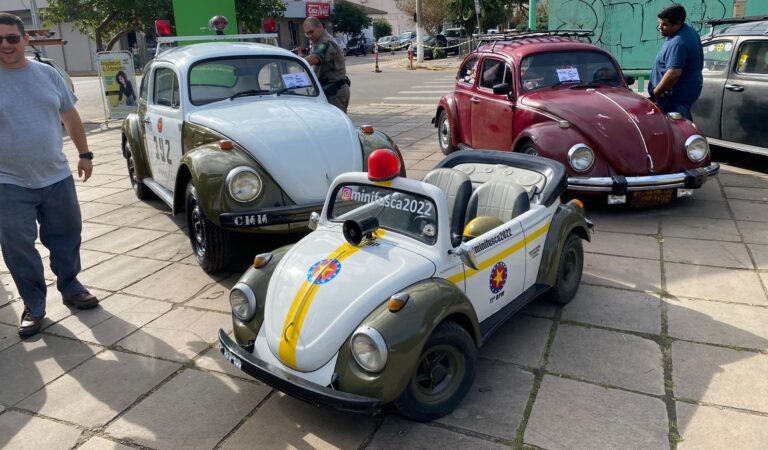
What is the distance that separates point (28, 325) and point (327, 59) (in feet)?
18.5

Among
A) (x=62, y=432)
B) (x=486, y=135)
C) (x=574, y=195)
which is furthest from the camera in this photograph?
(x=486, y=135)

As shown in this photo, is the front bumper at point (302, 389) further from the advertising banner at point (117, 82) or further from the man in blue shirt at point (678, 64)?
the advertising banner at point (117, 82)

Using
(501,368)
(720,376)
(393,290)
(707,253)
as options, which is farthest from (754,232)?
(393,290)

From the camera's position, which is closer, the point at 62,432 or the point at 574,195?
the point at 62,432

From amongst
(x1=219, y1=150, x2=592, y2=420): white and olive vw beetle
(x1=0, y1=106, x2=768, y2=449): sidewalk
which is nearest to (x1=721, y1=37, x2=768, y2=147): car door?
(x1=0, y1=106, x2=768, y2=449): sidewalk

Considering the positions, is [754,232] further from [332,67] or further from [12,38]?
[12,38]

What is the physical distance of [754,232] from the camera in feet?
19.1

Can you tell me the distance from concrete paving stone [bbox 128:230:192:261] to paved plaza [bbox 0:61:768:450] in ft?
0.13

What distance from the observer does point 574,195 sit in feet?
21.6

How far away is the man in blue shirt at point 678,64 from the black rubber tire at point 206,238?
5.26 m

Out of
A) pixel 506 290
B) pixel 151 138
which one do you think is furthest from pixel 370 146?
pixel 151 138

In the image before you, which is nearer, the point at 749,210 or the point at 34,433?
the point at 34,433

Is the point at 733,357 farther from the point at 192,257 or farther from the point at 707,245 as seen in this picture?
the point at 192,257

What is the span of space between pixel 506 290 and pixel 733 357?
1.41 metres
